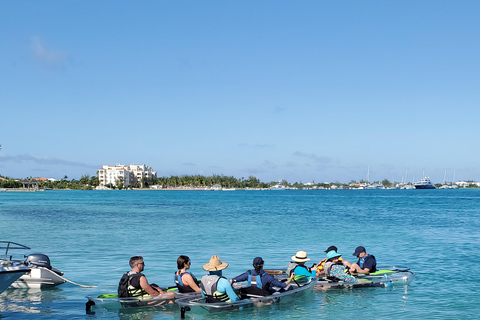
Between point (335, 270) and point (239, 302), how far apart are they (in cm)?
534

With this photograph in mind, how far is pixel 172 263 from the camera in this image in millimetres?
26766

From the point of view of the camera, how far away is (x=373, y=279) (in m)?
19.7

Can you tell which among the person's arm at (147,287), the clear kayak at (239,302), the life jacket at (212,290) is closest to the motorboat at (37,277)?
the person's arm at (147,287)

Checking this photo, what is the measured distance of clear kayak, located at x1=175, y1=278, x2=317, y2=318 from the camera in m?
14.3

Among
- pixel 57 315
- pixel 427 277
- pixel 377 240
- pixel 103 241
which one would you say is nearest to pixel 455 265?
pixel 427 277

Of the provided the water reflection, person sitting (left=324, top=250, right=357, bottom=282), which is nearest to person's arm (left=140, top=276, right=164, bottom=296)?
the water reflection

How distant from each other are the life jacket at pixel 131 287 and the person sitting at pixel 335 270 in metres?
7.29

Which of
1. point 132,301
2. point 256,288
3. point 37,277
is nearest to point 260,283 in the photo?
point 256,288

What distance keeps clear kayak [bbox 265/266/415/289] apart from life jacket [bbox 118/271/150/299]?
595 centimetres

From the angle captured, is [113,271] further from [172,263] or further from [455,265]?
[455,265]

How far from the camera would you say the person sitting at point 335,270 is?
1859 cm

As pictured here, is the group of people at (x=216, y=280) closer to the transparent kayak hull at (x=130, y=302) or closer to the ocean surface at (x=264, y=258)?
the transparent kayak hull at (x=130, y=302)

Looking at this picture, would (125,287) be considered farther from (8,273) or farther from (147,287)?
(8,273)

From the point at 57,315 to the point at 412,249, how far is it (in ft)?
81.1
